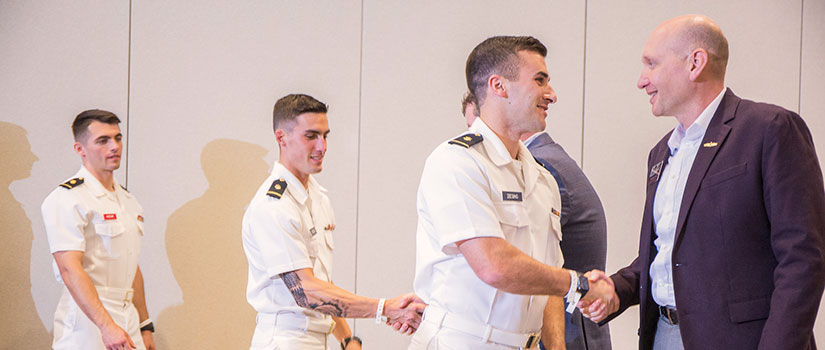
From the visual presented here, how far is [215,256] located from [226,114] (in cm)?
101

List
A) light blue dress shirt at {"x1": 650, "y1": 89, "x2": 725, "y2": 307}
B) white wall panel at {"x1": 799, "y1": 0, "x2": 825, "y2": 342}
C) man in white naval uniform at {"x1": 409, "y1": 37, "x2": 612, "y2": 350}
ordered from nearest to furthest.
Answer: man in white naval uniform at {"x1": 409, "y1": 37, "x2": 612, "y2": 350} < light blue dress shirt at {"x1": 650, "y1": 89, "x2": 725, "y2": 307} < white wall panel at {"x1": 799, "y1": 0, "x2": 825, "y2": 342}

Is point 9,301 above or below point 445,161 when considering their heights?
below

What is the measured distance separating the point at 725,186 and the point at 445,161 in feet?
2.69

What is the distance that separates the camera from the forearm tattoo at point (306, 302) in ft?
9.00

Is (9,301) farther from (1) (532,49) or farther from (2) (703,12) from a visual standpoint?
(2) (703,12)

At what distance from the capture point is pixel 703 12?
178 inches

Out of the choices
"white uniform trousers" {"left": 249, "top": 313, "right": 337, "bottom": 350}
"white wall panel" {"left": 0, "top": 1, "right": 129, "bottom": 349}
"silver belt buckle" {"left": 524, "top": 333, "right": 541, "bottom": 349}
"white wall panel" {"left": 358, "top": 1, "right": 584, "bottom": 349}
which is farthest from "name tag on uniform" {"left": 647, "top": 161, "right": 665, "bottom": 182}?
"white wall panel" {"left": 0, "top": 1, "right": 129, "bottom": 349}

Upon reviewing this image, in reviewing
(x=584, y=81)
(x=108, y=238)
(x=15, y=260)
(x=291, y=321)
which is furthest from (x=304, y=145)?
(x=15, y=260)

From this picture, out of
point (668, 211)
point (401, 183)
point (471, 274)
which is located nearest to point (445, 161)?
point (471, 274)

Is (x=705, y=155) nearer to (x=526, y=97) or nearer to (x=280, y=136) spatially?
(x=526, y=97)

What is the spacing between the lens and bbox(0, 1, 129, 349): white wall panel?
4723 millimetres

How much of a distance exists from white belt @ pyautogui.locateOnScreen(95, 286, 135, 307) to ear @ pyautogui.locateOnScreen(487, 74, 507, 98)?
8.38 ft

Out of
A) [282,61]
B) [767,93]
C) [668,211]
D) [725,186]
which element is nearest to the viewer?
[725,186]

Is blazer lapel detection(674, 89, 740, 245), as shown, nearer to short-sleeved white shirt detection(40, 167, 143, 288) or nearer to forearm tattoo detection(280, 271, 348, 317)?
forearm tattoo detection(280, 271, 348, 317)
